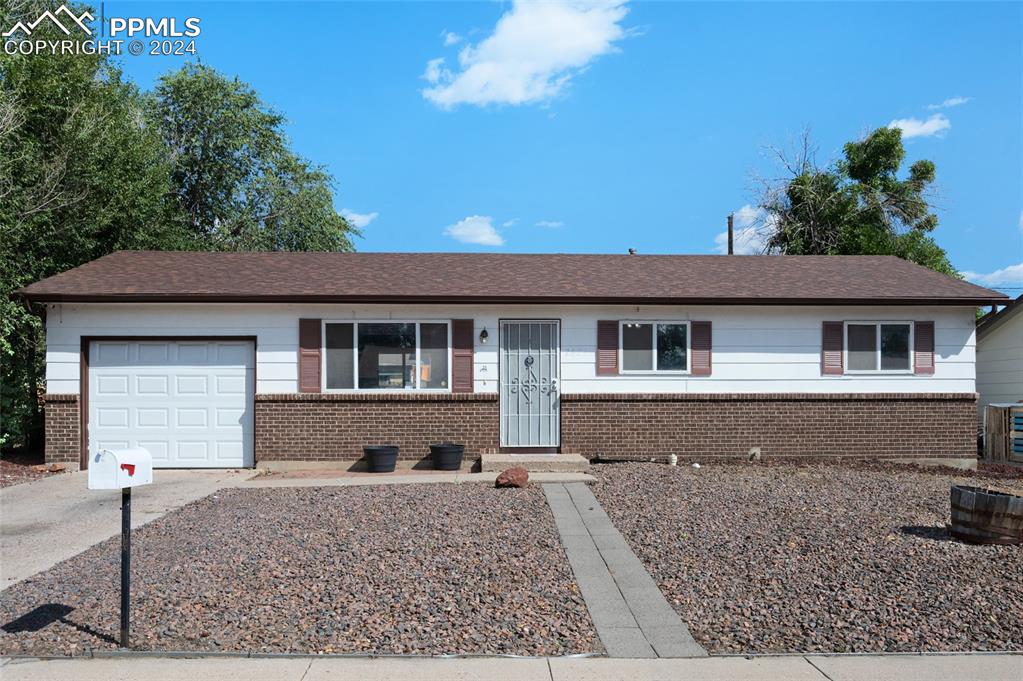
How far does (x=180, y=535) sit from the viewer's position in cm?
802

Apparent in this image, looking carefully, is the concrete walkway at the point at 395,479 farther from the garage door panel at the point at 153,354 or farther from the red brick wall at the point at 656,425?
the garage door panel at the point at 153,354

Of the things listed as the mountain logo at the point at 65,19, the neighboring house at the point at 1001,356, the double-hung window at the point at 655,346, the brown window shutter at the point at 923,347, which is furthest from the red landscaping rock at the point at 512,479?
the mountain logo at the point at 65,19

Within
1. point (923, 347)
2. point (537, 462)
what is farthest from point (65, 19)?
point (923, 347)

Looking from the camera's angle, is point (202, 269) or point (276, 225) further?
point (276, 225)

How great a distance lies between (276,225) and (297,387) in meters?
16.5

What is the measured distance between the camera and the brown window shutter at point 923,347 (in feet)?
45.8

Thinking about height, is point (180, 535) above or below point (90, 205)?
below

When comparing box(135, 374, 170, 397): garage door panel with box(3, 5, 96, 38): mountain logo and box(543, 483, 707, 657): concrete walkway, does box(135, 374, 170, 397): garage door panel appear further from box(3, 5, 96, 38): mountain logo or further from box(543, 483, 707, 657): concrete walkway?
box(3, 5, 96, 38): mountain logo

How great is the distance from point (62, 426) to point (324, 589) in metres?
9.20

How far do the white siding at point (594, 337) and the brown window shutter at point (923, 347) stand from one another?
0.42 ft

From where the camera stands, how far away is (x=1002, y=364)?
18125 millimetres

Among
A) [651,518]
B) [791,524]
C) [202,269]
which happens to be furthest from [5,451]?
[791,524]

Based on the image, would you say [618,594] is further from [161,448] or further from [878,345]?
[878,345]

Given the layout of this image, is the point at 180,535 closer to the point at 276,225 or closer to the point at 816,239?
the point at 276,225
